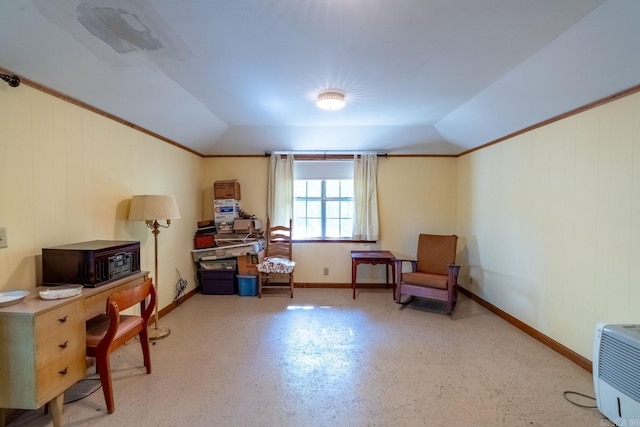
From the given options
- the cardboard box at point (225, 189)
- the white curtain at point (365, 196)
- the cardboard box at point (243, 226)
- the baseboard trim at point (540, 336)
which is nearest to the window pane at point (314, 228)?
the white curtain at point (365, 196)

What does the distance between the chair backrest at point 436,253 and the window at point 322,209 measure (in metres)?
1.22

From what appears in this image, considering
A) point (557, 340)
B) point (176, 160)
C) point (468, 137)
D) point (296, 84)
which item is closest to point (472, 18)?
point (296, 84)

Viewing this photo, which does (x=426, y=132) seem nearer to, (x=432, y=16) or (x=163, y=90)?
(x=432, y=16)

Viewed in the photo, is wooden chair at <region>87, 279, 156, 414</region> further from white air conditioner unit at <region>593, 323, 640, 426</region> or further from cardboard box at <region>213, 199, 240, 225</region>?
white air conditioner unit at <region>593, 323, 640, 426</region>

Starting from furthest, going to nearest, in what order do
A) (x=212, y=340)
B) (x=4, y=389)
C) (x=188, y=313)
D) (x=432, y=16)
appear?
1. (x=188, y=313)
2. (x=212, y=340)
3. (x=432, y=16)
4. (x=4, y=389)

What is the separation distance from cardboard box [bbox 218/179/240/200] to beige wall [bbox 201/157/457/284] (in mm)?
463

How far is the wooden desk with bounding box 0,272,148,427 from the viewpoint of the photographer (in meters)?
1.52

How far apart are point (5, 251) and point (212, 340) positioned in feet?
5.80

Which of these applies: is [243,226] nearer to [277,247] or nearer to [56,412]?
[277,247]

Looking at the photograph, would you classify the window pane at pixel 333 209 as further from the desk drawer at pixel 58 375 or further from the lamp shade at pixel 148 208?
the desk drawer at pixel 58 375

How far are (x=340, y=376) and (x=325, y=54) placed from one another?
98.6 inches

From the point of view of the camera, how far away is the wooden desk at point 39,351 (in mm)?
1521

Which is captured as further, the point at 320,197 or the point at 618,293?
the point at 320,197

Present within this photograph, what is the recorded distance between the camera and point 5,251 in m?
1.84
